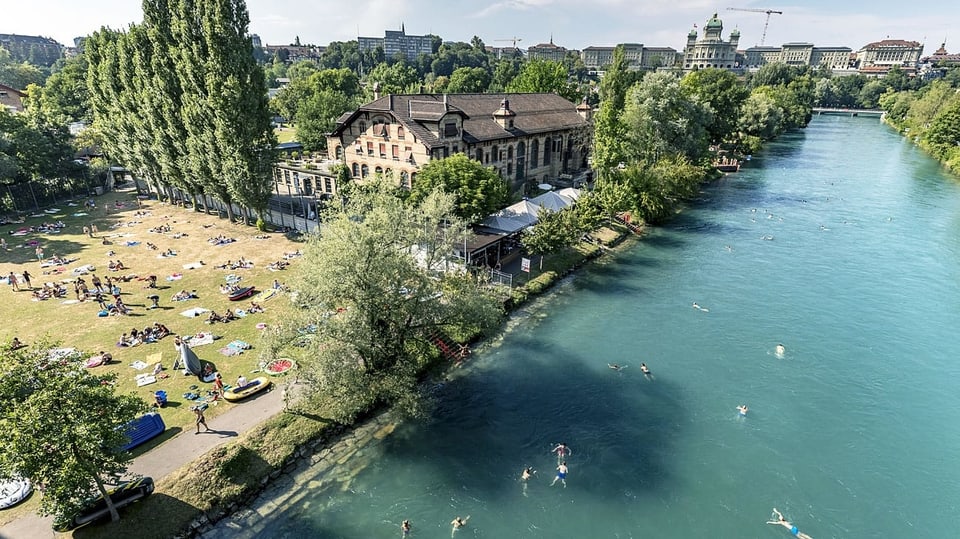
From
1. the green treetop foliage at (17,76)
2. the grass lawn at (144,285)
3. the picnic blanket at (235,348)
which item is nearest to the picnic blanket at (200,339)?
the grass lawn at (144,285)

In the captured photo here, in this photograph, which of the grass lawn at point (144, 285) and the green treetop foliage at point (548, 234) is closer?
the grass lawn at point (144, 285)

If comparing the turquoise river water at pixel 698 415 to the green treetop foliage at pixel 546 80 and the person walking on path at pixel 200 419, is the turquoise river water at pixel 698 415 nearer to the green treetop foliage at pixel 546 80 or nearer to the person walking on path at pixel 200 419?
the person walking on path at pixel 200 419

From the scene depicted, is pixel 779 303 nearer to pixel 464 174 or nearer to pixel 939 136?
pixel 464 174

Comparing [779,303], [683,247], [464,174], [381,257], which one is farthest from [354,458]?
[683,247]

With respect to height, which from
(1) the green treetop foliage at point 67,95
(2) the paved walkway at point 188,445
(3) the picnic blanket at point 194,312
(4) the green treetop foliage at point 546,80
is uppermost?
(4) the green treetop foliage at point 546,80

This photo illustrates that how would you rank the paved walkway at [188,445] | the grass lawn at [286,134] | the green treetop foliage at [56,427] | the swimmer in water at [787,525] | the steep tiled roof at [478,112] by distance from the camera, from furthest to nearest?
the grass lawn at [286,134], the steep tiled roof at [478,112], the swimmer in water at [787,525], the paved walkway at [188,445], the green treetop foliage at [56,427]
